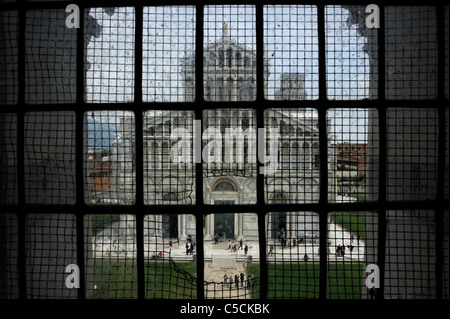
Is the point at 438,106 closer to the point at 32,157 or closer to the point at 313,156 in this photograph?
the point at 313,156

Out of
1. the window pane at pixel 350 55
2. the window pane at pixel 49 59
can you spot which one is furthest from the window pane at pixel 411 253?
the window pane at pixel 49 59

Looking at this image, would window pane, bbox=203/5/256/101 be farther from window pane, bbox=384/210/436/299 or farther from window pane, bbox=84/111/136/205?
window pane, bbox=384/210/436/299

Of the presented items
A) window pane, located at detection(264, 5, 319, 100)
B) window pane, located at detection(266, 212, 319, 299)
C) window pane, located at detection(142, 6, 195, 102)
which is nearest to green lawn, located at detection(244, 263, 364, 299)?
window pane, located at detection(266, 212, 319, 299)

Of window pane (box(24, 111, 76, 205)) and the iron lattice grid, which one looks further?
window pane (box(24, 111, 76, 205))

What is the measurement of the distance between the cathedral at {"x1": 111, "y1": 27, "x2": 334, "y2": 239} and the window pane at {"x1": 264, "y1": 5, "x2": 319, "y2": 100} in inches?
0.4

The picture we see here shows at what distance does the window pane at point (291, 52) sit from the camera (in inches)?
65.1

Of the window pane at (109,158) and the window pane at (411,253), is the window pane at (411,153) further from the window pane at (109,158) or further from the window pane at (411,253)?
the window pane at (109,158)

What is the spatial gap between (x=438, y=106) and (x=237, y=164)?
1119 mm

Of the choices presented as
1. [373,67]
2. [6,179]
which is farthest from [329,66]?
[6,179]

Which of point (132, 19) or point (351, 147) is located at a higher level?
point (132, 19)

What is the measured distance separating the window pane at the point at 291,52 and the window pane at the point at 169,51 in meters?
0.42

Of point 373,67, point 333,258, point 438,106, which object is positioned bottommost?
point 333,258

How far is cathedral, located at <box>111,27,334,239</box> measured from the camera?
1.66 m
